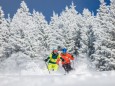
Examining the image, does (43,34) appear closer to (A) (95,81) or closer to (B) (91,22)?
(B) (91,22)

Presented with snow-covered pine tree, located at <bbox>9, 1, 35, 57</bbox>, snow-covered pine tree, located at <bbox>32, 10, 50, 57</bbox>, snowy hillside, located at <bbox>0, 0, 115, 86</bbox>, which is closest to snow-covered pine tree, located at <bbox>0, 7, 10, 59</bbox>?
snowy hillside, located at <bbox>0, 0, 115, 86</bbox>

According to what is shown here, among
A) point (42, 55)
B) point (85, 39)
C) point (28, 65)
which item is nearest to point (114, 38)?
point (85, 39)

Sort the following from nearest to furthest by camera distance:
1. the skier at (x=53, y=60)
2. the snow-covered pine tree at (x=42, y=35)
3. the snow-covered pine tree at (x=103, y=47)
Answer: the skier at (x=53, y=60) < the snow-covered pine tree at (x=103, y=47) < the snow-covered pine tree at (x=42, y=35)

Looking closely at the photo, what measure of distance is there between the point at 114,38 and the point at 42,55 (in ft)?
51.7

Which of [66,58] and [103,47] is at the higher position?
[103,47]

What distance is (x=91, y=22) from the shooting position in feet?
144

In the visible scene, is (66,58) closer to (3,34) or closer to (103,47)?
(103,47)

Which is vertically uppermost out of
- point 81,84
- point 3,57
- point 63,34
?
point 63,34

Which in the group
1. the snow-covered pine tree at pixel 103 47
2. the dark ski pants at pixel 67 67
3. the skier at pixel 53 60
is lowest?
the dark ski pants at pixel 67 67

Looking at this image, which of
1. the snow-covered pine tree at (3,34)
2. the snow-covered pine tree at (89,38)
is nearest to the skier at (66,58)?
the snow-covered pine tree at (89,38)

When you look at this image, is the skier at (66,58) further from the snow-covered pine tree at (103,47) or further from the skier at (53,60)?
the snow-covered pine tree at (103,47)

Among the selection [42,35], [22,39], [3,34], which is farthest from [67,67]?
[3,34]

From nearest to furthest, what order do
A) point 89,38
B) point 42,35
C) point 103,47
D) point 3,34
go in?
point 103,47
point 89,38
point 42,35
point 3,34

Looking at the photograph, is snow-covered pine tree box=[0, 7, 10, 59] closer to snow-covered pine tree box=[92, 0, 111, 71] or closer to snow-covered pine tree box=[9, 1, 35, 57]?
snow-covered pine tree box=[9, 1, 35, 57]
